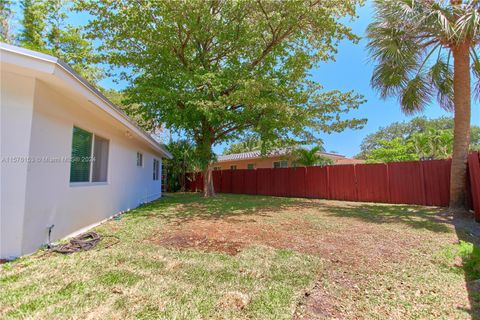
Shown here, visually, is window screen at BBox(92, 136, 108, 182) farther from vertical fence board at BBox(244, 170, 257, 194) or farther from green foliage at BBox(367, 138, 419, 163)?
green foliage at BBox(367, 138, 419, 163)

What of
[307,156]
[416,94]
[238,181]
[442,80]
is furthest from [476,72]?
[238,181]

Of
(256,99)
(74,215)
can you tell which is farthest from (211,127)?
(74,215)

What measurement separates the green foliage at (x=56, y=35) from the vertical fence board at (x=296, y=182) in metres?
14.6

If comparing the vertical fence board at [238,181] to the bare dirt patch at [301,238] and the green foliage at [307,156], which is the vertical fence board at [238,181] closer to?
the green foliage at [307,156]

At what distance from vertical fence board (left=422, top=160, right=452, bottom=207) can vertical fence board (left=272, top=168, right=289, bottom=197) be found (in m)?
6.74

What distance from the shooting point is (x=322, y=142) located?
1330 cm

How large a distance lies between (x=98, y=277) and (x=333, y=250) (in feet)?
11.1

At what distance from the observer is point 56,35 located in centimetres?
1773

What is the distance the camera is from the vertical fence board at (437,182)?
28.8 ft

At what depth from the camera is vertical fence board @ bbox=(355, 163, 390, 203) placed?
10.5 metres

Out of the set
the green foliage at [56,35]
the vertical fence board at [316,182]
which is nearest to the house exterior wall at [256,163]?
the vertical fence board at [316,182]

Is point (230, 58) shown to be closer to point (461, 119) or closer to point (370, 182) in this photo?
point (370, 182)

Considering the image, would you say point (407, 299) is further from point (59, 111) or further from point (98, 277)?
A: point (59, 111)

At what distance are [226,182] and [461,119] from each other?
13623mm
